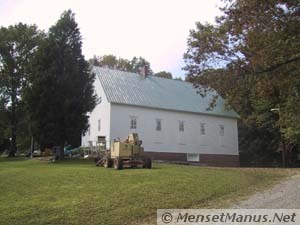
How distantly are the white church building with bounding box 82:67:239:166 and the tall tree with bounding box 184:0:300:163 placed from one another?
20.2m

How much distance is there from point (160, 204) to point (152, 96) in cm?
2996

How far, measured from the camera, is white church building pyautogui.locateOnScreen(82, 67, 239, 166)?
3872 centimetres

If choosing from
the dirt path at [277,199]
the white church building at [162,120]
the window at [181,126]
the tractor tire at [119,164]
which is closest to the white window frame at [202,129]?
the white church building at [162,120]

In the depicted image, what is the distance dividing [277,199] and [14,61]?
41.1m

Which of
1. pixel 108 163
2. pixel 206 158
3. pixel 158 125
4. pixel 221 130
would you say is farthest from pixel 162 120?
pixel 108 163

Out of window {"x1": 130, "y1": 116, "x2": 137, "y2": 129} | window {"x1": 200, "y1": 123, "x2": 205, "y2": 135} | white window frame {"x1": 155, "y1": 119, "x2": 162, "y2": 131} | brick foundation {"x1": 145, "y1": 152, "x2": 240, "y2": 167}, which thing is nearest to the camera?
window {"x1": 130, "y1": 116, "x2": 137, "y2": 129}

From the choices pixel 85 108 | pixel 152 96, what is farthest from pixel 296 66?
pixel 152 96

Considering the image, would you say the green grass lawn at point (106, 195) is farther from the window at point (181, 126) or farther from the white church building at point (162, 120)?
the window at point (181, 126)

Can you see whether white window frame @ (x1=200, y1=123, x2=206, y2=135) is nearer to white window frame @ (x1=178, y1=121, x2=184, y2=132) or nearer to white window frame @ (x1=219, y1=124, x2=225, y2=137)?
white window frame @ (x1=219, y1=124, x2=225, y2=137)

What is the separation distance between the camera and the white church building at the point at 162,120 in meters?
38.7

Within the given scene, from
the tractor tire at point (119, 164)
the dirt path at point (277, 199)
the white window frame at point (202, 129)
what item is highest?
the white window frame at point (202, 129)

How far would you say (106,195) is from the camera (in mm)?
13422

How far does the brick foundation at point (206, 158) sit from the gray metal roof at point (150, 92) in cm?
463

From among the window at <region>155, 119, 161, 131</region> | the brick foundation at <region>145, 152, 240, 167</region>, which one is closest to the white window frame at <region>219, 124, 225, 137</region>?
the brick foundation at <region>145, 152, 240, 167</region>
